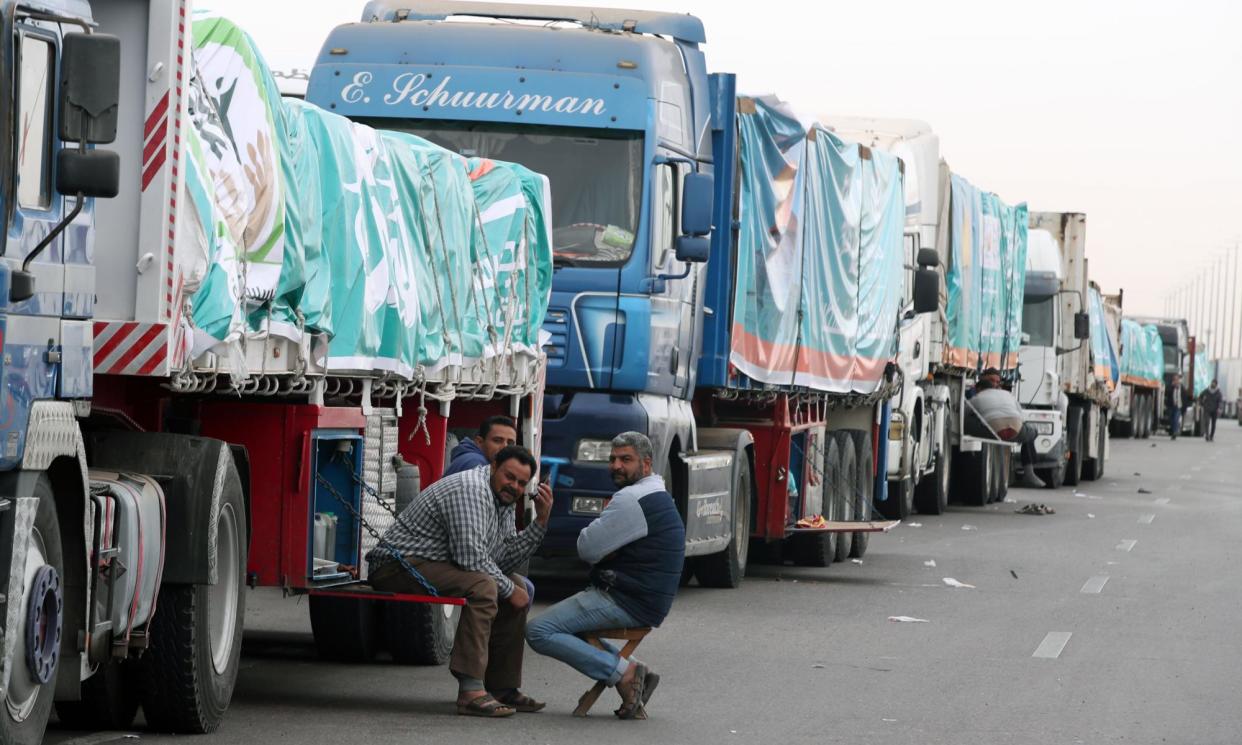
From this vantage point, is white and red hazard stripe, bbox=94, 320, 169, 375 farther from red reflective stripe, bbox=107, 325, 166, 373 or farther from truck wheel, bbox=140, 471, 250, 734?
truck wheel, bbox=140, 471, 250, 734

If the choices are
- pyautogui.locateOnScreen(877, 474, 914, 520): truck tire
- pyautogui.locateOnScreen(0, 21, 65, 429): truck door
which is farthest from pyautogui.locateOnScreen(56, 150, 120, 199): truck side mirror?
pyautogui.locateOnScreen(877, 474, 914, 520): truck tire

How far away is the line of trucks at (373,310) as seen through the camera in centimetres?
736

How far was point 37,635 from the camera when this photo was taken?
7223 millimetres

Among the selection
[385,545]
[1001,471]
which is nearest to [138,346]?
Result: [385,545]

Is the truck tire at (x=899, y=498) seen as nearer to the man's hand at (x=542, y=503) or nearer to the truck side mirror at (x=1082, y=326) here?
the truck side mirror at (x=1082, y=326)

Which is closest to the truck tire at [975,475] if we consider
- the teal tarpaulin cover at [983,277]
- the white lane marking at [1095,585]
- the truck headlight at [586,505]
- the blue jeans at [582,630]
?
the teal tarpaulin cover at [983,277]

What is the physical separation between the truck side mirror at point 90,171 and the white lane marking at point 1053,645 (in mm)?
7909

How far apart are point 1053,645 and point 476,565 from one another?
5134 mm

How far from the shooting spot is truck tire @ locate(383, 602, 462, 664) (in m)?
11.8

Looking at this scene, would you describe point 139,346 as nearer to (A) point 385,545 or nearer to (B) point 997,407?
(A) point 385,545

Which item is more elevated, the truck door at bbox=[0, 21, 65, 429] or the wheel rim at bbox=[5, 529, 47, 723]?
the truck door at bbox=[0, 21, 65, 429]

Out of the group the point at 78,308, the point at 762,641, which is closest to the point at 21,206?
the point at 78,308

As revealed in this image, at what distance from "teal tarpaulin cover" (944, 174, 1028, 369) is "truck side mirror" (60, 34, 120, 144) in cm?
2024

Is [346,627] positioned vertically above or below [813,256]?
below
